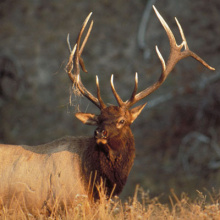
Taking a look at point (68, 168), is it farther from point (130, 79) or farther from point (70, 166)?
point (130, 79)

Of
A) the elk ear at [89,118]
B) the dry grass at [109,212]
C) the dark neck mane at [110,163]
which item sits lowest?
the dry grass at [109,212]

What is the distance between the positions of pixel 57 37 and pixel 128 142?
14350 millimetres

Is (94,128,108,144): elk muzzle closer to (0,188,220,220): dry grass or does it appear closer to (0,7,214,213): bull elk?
(0,7,214,213): bull elk

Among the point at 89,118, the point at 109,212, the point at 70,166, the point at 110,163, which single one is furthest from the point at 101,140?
the point at 109,212

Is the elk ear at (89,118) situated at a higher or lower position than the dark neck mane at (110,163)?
higher

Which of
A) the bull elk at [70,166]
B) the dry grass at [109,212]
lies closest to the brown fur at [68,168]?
the bull elk at [70,166]

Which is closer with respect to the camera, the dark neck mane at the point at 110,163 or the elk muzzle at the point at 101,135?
the elk muzzle at the point at 101,135

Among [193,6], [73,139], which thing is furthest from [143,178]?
[73,139]

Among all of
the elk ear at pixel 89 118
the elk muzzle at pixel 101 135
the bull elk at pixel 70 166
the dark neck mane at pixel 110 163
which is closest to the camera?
the elk muzzle at pixel 101 135

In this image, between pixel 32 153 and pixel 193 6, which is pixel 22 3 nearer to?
pixel 193 6

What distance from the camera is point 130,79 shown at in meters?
17.9

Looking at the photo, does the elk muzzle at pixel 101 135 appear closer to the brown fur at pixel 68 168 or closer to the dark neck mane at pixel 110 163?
the brown fur at pixel 68 168

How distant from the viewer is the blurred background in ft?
48.4

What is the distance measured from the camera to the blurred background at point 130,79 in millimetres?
14742
